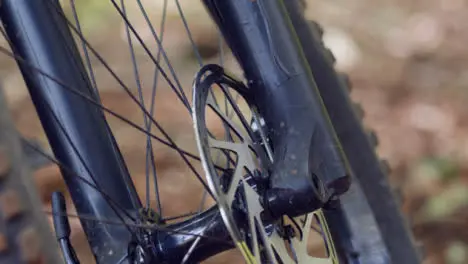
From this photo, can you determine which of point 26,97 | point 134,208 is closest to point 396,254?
point 134,208

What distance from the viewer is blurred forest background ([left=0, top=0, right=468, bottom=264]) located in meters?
1.04

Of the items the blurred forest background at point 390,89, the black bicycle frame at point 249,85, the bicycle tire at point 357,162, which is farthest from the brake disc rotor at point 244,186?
the blurred forest background at point 390,89

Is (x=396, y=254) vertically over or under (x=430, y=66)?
under

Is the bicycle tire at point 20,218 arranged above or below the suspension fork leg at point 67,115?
below

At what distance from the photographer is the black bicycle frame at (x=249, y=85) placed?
412 millimetres

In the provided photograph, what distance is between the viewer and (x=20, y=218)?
346 mm

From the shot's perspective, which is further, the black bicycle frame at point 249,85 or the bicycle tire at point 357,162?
the bicycle tire at point 357,162

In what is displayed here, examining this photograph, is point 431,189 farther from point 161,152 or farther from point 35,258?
point 35,258

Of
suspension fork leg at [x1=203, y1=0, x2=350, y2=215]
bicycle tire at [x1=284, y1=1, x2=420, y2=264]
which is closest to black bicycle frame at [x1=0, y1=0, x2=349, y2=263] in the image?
suspension fork leg at [x1=203, y1=0, x2=350, y2=215]

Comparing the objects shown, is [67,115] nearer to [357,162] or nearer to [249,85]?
[249,85]

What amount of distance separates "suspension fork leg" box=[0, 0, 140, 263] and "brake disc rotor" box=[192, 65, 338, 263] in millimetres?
92

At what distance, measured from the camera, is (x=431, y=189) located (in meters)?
1.07

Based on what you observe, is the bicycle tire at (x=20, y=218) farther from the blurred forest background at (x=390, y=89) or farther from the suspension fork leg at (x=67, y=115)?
the blurred forest background at (x=390, y=89)

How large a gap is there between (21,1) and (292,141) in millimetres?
191
